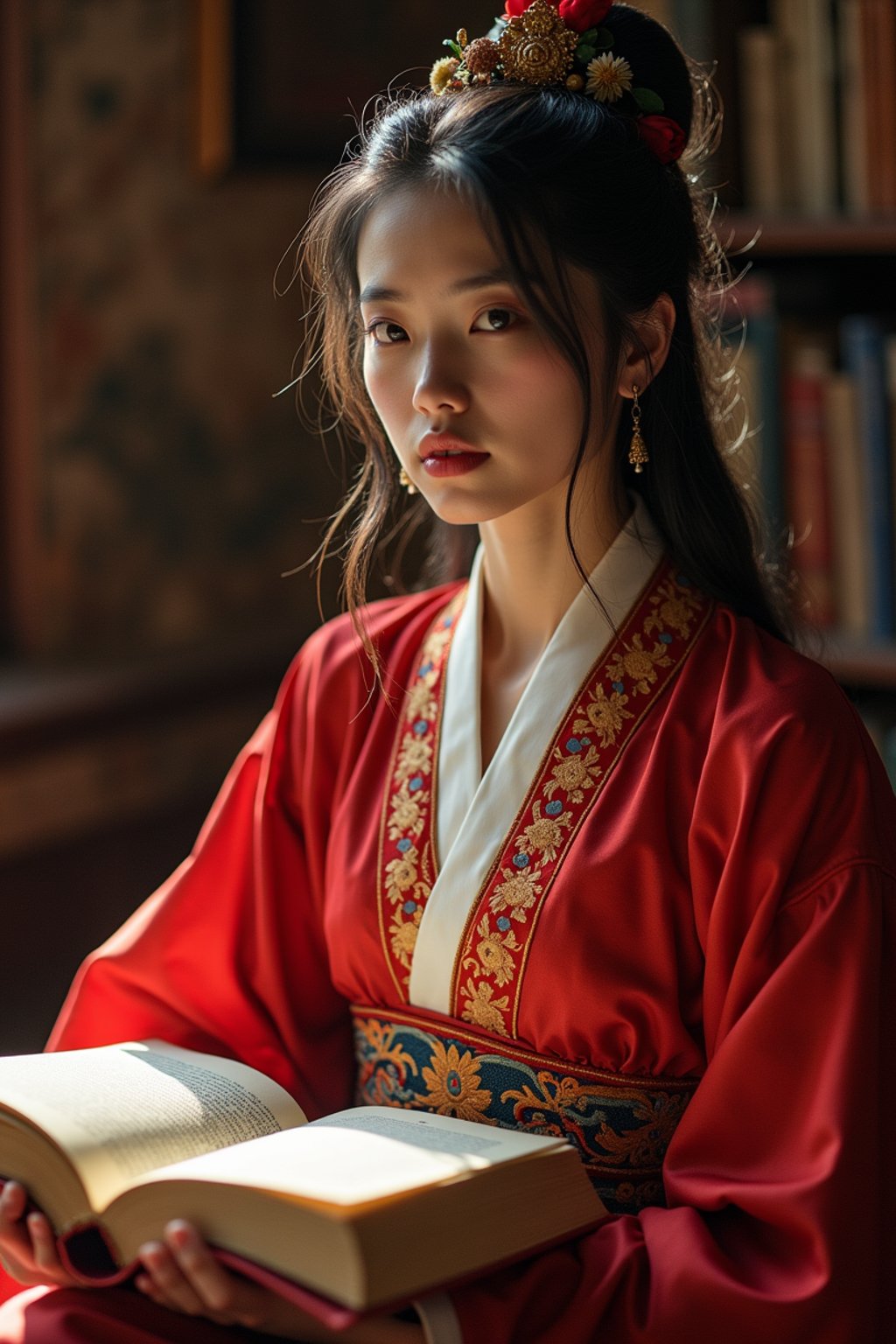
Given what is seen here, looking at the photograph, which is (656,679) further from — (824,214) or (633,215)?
(824,214)

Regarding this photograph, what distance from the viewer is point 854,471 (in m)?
1.68

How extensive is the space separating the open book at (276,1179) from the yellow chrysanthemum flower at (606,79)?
0.73 meters

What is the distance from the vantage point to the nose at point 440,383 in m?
1.04

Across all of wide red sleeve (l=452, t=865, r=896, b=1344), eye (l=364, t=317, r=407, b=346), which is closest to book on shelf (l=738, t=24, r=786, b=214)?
eye (l=364, t=317, r=407, b=346)

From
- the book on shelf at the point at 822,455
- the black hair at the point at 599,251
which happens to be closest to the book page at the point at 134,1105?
the black hair at the point at 599,251

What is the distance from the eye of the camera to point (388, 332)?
110cm

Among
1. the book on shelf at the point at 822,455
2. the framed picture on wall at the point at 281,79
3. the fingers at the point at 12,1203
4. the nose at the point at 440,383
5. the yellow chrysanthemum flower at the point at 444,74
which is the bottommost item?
the fingers at the point at 12,1203

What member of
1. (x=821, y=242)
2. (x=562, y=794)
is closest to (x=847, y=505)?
(x=821, y=242)

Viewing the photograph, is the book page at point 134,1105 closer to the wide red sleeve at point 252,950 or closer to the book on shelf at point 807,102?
the wide red sleeve at point 252,950

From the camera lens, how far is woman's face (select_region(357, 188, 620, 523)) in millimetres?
1041

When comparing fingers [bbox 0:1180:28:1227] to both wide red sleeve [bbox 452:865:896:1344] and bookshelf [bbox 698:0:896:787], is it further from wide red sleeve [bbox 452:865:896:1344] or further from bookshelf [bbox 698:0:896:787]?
bookshelf [bbox 698:0:896:787]

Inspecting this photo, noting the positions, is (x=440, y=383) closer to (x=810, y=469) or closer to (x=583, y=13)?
(x=583, y=13)

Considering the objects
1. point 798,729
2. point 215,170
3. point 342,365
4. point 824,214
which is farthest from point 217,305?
point 798,729

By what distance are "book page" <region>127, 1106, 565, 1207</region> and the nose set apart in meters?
0.48
